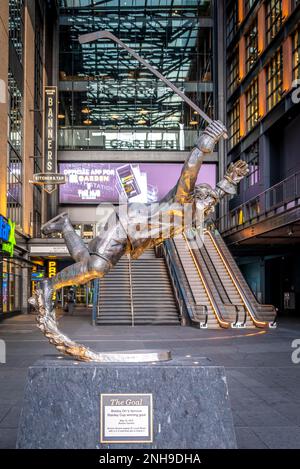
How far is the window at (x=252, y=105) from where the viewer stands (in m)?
37.3

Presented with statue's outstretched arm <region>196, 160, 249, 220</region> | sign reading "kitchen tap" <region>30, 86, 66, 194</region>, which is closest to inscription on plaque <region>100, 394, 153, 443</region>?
statue's outstretched arm <region>196, 160, 249, 220</region>

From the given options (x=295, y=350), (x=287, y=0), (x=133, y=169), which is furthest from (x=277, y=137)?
(x=295, y=350)

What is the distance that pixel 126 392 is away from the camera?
5230 millimetres

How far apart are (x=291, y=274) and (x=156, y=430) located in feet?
107

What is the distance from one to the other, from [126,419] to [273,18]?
33.0 m

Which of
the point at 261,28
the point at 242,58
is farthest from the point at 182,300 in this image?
the point at 242,58

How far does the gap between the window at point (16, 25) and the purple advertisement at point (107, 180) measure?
13012mm

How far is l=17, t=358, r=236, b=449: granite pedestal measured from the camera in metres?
5.18

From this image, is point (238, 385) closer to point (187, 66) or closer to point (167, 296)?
point (167, 296)

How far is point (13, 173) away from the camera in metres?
30.2

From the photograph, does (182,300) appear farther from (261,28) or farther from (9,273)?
(261,28)

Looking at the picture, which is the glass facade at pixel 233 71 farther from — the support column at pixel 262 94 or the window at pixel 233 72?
the support column at pixel 262 94

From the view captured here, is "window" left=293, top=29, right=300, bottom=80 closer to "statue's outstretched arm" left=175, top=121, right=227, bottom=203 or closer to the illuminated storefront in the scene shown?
the illuminated storefront

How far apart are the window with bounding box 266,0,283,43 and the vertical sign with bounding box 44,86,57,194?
47.8 feet
